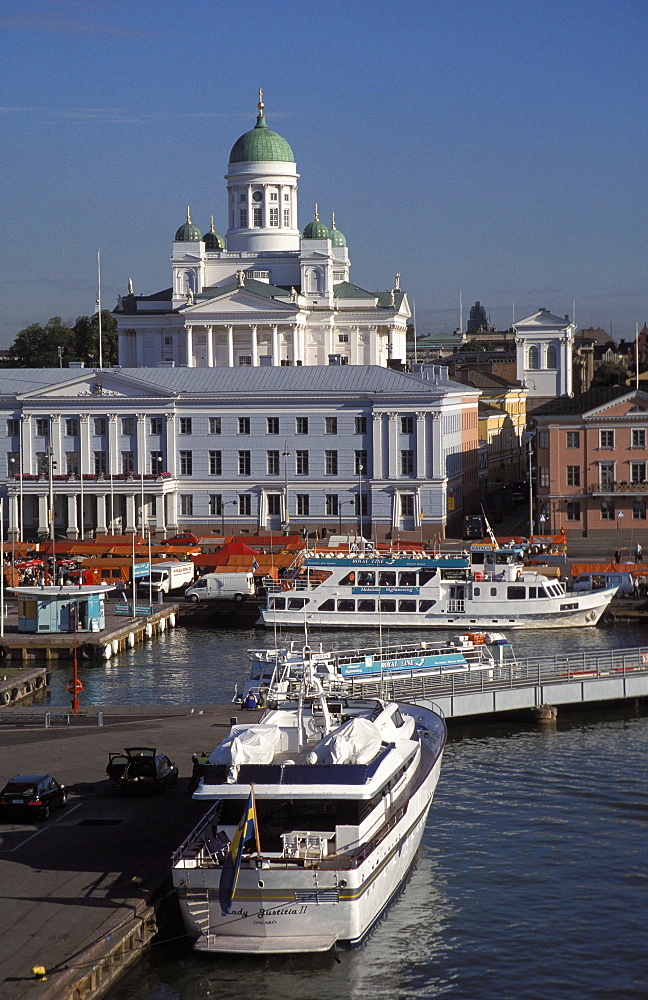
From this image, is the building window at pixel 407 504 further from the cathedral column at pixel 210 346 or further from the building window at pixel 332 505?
the cathedral column at pixel 210 346

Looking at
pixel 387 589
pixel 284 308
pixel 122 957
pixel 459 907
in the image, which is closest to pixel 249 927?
pixel 122 957

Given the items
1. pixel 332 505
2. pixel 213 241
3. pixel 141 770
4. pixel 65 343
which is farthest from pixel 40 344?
pixel 141 770

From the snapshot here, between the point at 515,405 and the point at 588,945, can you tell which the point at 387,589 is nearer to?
the point at 588,945

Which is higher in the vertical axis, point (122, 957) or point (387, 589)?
point (387, 589)

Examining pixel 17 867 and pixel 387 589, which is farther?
pixel 387 589

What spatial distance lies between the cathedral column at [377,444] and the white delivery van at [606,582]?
17.9m

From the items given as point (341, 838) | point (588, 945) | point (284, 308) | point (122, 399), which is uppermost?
point (284, 308)

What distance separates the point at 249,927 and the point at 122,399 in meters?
59.3

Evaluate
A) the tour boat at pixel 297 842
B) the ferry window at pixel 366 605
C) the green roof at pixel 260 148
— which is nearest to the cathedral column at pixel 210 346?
the green roof at pixel 260 148

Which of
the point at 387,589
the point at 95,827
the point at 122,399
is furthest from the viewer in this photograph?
the point at 122,399

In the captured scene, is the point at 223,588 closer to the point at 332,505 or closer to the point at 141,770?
the point at 332,505

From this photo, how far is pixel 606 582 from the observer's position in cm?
6050

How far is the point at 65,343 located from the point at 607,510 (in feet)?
296

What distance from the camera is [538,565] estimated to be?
62.4 metres
